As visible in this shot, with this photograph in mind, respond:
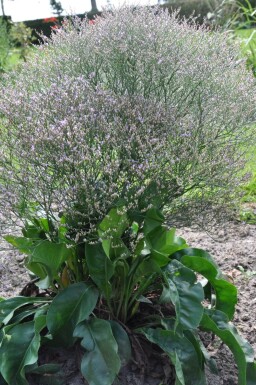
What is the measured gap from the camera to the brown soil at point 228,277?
8.36ft

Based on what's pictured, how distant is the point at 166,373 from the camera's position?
2545 mm

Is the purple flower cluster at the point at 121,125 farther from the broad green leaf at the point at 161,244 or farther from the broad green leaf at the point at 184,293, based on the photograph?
the broad green leaf at the point at 184,293

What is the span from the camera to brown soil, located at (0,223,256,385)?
8.36 feet

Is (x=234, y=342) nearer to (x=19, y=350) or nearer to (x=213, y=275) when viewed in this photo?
(x=213, y=275)

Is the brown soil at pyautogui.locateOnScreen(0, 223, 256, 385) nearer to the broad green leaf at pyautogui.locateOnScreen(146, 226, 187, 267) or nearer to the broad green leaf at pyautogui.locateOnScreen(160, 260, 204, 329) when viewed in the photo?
the broad green leaf at pyautogui.locateOnScreen(146, 226, 187, 267)

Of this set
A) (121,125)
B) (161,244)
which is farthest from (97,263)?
(121,125)

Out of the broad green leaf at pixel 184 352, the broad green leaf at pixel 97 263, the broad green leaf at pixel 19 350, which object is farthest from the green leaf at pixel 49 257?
the broad green leaf at pixel 184 352

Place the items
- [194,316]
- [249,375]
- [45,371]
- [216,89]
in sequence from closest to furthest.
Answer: [194,316], [45,371], [249,375], [216,89]

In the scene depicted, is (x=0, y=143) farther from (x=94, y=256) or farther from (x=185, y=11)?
(x=185, y=11)

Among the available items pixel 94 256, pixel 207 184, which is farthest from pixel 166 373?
pixel 207 184

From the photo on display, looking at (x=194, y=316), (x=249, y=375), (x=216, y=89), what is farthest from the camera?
(x=216, y=89)

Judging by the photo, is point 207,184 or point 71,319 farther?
point 207,184

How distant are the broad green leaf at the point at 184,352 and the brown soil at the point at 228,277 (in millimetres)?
149

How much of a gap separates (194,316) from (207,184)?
0.71m
